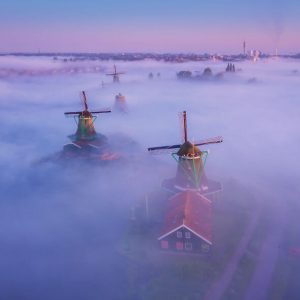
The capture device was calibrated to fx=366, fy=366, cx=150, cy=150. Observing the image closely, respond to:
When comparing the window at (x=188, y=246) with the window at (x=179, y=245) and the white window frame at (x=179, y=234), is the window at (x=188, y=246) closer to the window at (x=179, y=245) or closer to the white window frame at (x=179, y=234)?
the window at (x=179, y=245)

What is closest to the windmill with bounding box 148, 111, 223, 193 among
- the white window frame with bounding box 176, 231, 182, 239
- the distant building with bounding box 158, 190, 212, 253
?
the distant building with bounding box 158, 190, 212, 253

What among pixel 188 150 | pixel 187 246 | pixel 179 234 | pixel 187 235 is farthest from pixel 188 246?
pixel 188 150

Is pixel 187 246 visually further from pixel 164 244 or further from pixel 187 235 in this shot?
pixel 164 244

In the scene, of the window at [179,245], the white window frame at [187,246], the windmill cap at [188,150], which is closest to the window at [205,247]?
the white window frame at [187,246]

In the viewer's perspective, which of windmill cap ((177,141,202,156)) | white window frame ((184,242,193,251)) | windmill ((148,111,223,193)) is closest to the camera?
white window frame ((184,242,193,251))

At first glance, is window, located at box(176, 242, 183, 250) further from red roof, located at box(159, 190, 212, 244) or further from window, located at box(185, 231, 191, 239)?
red roof, located at box(159, 190, 212, 244)

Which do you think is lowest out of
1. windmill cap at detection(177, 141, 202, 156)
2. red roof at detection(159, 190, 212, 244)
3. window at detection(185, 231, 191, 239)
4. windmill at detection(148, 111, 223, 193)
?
window at detection(185, 231, 191, 239)

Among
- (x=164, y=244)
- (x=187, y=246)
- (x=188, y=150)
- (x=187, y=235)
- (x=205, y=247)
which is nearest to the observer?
(x=187, y=235)
